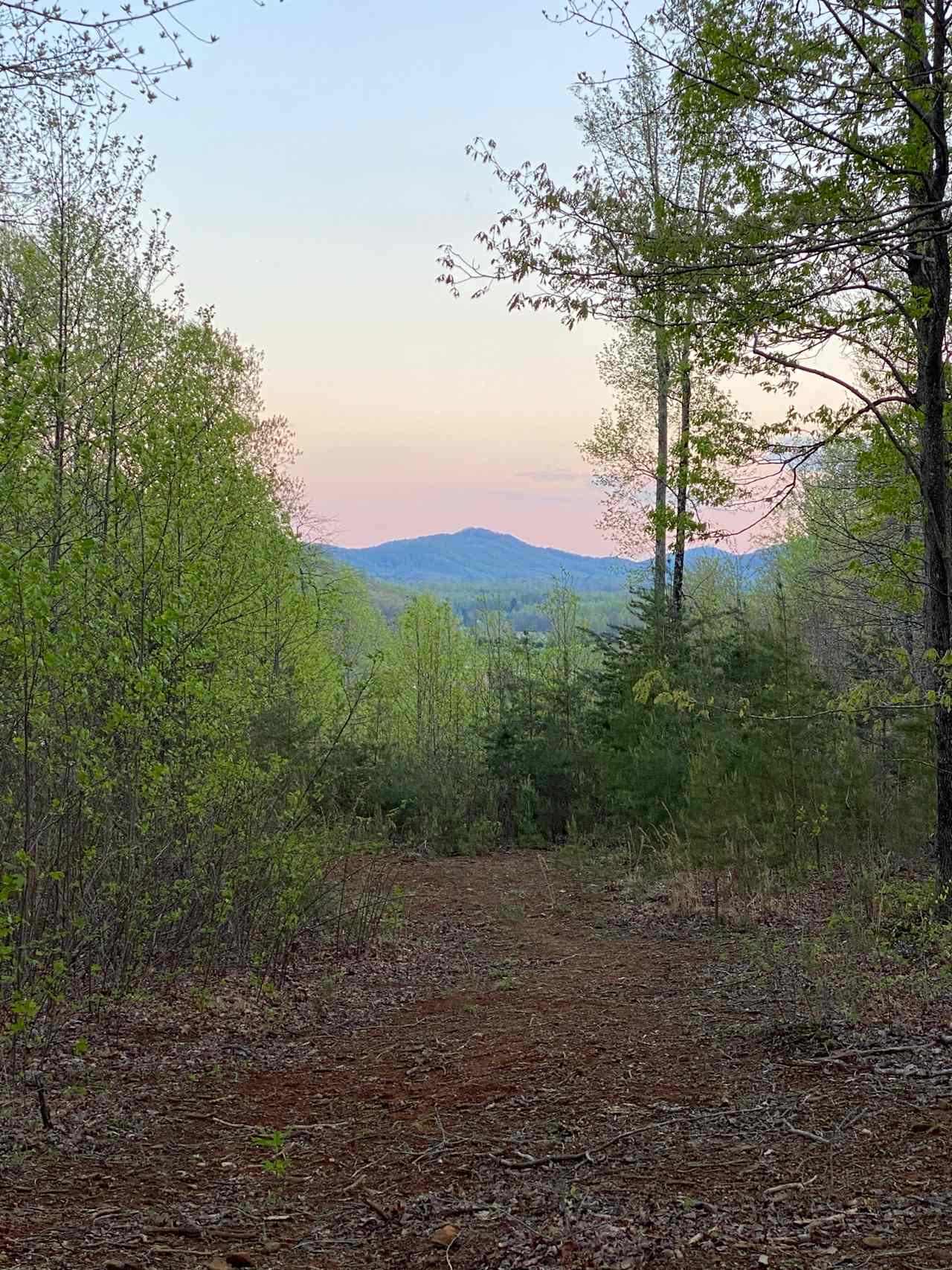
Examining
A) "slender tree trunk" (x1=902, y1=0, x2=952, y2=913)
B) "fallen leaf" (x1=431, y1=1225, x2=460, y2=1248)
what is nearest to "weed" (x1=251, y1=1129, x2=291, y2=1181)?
"fallen leaf" (x1=431, y1=1225, x2=460, y2=1248)

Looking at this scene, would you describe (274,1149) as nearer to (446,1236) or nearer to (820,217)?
(446,1236)

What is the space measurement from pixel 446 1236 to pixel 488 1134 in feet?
2.96

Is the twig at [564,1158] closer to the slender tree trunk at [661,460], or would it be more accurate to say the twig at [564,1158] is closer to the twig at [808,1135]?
the twig at [808,1135]

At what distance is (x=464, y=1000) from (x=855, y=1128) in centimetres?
312

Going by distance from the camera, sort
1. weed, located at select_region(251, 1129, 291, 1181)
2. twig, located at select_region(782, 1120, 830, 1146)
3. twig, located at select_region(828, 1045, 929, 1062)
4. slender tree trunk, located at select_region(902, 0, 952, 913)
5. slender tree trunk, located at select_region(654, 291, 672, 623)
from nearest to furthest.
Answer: twig, located at select_region(782, 1120, 830, 1146), weed, located at select_region(251, 1129, 291, 1181), twig, located at select_region(828, 1045, 929, 1062), slender tree trunk, located at select_region(902, 0, 952, 913), slender tree trunk, located at select_region(654, 291, 672, 623)

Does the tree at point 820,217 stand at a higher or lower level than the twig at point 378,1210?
higher

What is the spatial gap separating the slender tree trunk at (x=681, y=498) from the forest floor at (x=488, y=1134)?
12.3ft

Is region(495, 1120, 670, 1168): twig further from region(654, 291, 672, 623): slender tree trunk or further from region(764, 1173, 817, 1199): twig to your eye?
region(654, 291, 672, 623): slender tree trunk

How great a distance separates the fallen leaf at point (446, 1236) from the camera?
2957mm

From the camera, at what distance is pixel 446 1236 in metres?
3.00

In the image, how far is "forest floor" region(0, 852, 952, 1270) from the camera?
2.92m

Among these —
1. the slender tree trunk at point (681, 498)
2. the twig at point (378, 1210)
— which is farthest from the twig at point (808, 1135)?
the slender tree trunk at point (681, 498)

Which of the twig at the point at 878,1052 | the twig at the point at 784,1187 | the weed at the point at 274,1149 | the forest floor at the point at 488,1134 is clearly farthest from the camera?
the twig at the point at 878,1052

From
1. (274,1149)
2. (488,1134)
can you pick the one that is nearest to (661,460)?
(488,1134)
